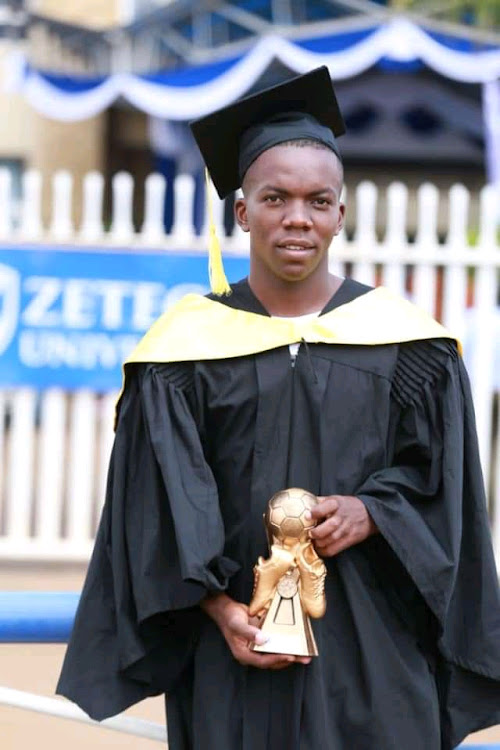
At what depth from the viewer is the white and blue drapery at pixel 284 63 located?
369 inches

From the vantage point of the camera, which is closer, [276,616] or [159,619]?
[276,616]

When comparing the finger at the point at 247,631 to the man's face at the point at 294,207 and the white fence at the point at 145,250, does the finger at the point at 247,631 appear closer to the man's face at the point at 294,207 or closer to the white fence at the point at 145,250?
the man's face at the point at 294,207

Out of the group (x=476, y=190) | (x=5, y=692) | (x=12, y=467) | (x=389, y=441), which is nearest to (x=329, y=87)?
(x=389, y=441)

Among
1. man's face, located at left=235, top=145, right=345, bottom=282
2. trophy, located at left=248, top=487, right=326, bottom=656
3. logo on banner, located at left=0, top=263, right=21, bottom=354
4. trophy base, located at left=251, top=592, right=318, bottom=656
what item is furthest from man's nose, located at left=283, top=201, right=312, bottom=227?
logo on banner, located at left=0, top=263, right=21, bottom=354

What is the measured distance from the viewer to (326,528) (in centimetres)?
220

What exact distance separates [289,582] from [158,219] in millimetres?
4881

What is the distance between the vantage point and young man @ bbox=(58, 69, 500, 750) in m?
2.29

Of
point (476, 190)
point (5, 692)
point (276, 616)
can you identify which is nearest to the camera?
point (276, 616)

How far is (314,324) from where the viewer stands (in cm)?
237

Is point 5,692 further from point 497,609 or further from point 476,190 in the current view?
point 476,190

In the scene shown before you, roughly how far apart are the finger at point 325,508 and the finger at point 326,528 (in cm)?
1

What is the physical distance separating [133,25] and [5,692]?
9466mm

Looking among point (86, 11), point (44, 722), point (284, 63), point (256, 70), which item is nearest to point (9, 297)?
point (44, 722)

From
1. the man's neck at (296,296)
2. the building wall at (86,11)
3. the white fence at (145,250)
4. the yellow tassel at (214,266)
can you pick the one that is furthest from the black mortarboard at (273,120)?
the building wall at (86,11)
